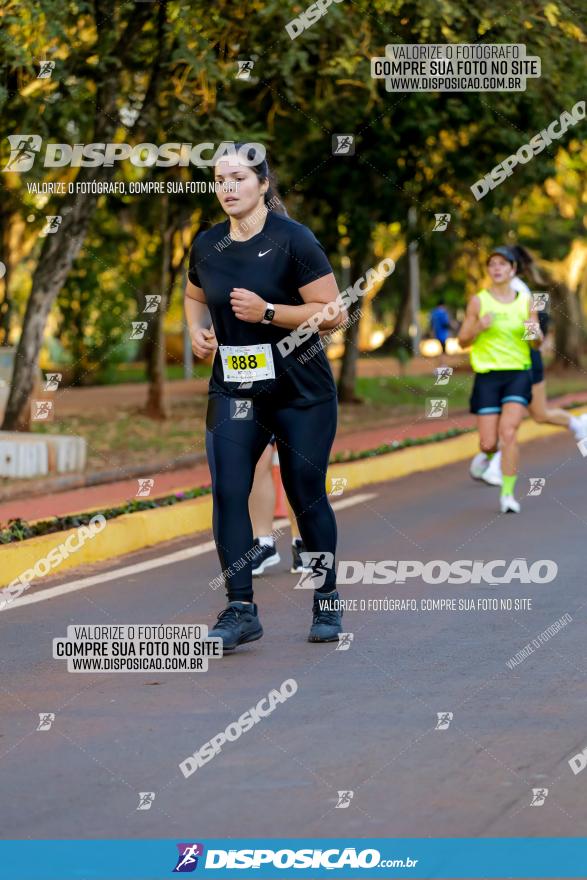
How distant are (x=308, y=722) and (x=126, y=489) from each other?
7629 millimetres

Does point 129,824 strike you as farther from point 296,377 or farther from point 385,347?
point 385,347

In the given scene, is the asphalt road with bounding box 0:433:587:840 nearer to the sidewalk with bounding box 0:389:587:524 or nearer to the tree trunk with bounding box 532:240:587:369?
the sidewalk with bounding box 0:389:587:524

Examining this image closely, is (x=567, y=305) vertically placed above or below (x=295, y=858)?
below

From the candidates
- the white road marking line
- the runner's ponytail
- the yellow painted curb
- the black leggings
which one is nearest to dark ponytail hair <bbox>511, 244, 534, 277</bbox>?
the white road marking line

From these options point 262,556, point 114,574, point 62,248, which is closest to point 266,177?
point 262,556

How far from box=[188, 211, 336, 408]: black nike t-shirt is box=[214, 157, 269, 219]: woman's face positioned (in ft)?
0.43

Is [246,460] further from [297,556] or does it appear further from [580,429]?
[580,429]

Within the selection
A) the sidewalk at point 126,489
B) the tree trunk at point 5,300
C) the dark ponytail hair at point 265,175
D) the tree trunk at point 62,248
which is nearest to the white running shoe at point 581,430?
the sidewalk at point 126,489

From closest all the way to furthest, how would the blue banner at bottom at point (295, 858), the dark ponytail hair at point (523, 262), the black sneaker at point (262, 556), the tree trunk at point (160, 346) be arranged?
the blue banner at bottom at point (295, 858) < the black sneaker at point (262, 556) < the dark ponytail hair at point (523, 262) < the tree trunk at point (160, 346)

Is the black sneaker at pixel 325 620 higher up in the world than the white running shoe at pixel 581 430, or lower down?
higher up

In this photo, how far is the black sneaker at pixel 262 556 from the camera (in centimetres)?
1016

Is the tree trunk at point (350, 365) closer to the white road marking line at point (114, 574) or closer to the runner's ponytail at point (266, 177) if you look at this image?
the white road marking line at point (114, 574)

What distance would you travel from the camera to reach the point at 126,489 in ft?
46.0

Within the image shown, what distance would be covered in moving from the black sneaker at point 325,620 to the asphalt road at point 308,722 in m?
0.07
